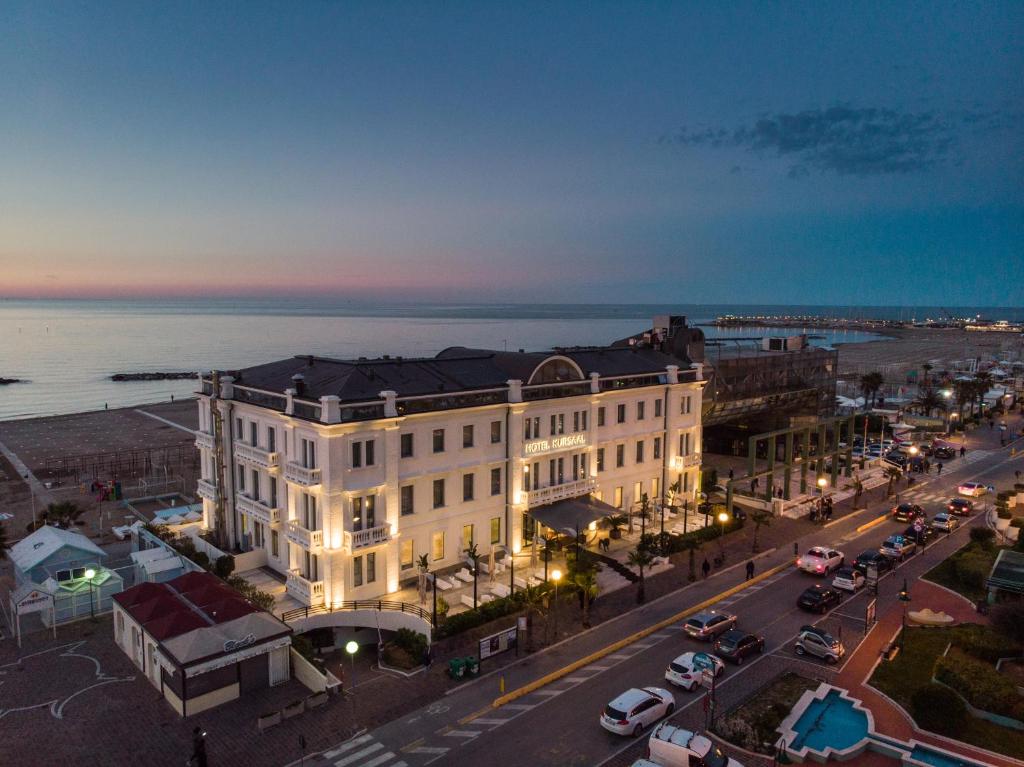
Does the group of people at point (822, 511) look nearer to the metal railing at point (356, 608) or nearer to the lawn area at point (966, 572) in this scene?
the lawn area at point (966, 572)

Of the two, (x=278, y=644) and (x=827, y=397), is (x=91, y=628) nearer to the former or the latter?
(x=278, y=644)

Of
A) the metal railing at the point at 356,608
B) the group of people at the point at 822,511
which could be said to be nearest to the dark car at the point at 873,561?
the group of people at the point at 822,511

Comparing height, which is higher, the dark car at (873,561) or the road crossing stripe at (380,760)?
the dark car at (873,561)

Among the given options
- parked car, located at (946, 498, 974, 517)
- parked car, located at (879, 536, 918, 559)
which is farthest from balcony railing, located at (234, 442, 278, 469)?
parked car, located at (946, 498, 974, 517)

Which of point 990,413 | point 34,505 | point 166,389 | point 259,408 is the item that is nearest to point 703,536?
point 259,408

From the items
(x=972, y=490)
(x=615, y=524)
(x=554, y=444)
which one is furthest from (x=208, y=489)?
(x=972, y=490)

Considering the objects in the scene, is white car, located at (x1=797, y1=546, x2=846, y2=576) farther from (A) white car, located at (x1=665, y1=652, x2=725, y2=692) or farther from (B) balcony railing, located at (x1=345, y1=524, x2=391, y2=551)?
(B) balcony railing, located at (x1=345, y1=524, x2=391, y2=551)
